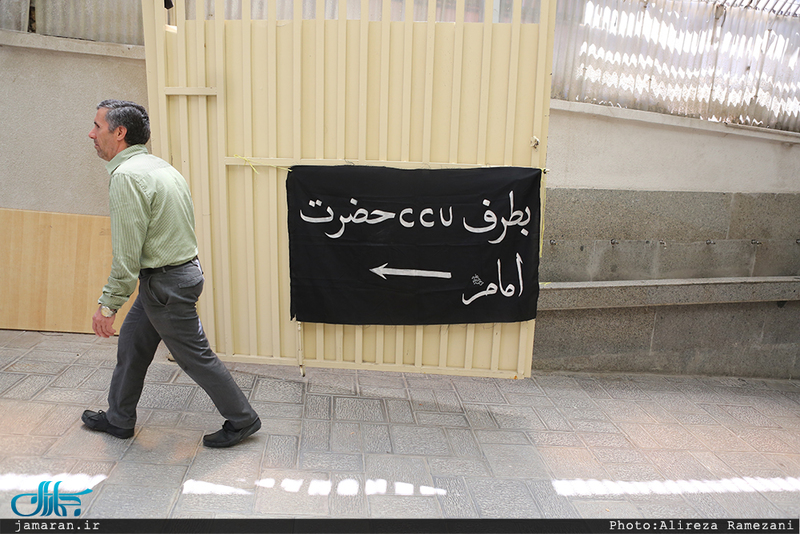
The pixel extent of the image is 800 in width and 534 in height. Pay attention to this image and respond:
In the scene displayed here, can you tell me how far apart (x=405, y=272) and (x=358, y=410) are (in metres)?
1.09

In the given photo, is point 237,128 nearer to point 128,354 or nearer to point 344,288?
point 344,288

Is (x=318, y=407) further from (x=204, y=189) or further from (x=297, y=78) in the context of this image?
(x=297, y=78)

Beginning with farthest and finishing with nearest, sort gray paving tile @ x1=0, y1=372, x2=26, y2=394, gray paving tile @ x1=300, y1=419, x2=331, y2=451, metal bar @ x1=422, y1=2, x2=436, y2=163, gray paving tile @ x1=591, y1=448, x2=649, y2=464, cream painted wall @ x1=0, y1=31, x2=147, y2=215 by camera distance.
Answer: cream painted wall @ x1=0, y1=31, x2=147, y2=215 < metal bar @ x1=422, y1=2, x2=436, y2=163 < gray paving tile @ x1=0, y1=372, x2=26, y2=394 < gray paving tile @ x1=591, y1=448, x2=649, y2=464 < gray paving tile @ x1=300, y1=419, x2=331, y2=451

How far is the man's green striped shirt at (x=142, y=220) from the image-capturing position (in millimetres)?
2861

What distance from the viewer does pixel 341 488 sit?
3006 millimetres

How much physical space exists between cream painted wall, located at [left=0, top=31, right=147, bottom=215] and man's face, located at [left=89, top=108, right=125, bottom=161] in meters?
2.33

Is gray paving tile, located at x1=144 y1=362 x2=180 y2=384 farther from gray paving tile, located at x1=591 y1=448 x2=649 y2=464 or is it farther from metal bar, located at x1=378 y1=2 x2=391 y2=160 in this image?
gray paving tile, located at x1=591 y1=448 x2=649 y2=464

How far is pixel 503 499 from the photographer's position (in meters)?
3.03

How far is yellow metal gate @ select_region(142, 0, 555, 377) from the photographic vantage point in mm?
3984

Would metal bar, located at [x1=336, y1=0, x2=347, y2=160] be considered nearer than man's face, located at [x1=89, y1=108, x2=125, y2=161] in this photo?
No

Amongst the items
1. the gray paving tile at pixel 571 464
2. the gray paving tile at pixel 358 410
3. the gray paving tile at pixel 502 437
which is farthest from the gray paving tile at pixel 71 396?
the gray paving tile at pixel 571 464

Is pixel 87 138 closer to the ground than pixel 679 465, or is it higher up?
higher up

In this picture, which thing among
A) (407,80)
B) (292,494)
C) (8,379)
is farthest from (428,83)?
(8,379)

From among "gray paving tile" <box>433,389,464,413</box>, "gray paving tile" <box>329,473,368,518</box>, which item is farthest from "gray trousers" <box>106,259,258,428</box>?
"gray paving tile" <box>433,389,464,413</box>
